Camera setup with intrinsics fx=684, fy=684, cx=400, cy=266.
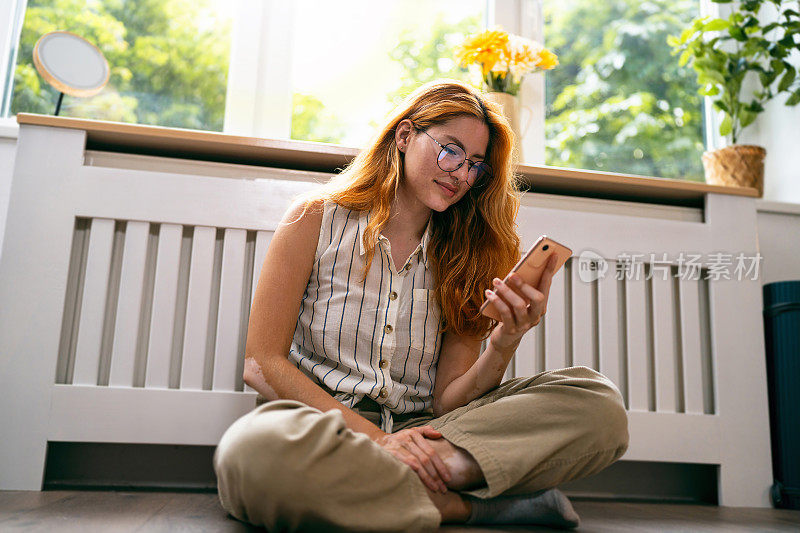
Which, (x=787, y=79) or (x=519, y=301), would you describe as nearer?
(x=519, y=301)

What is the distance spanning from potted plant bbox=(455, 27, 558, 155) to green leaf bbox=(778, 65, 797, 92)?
0.60 metres

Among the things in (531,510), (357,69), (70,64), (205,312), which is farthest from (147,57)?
(531,510)

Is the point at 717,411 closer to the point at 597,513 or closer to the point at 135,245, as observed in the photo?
the point at 597,513

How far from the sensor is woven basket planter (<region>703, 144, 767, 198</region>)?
1.66 m

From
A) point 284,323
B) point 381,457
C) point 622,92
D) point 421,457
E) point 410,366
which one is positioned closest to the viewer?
point 381,457

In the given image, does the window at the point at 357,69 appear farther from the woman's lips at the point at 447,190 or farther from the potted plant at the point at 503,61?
Result: the woman's lips at the point at 447,190

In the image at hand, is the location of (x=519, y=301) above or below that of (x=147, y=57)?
below

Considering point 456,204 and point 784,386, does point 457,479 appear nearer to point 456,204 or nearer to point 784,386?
point 456,204

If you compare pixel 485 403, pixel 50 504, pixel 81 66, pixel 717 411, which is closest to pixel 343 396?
pixel 485 403

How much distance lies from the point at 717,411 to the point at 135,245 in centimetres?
120

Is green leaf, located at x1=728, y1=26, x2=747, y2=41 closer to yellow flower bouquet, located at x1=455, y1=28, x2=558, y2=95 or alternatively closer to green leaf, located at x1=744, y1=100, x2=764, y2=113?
green leaf, located at x1=744, y1=100, x2=764, y2=113

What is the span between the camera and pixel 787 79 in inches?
66.4

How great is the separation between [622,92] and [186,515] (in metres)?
1.52

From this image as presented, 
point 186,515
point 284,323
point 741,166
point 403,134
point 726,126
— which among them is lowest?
point 186,515
